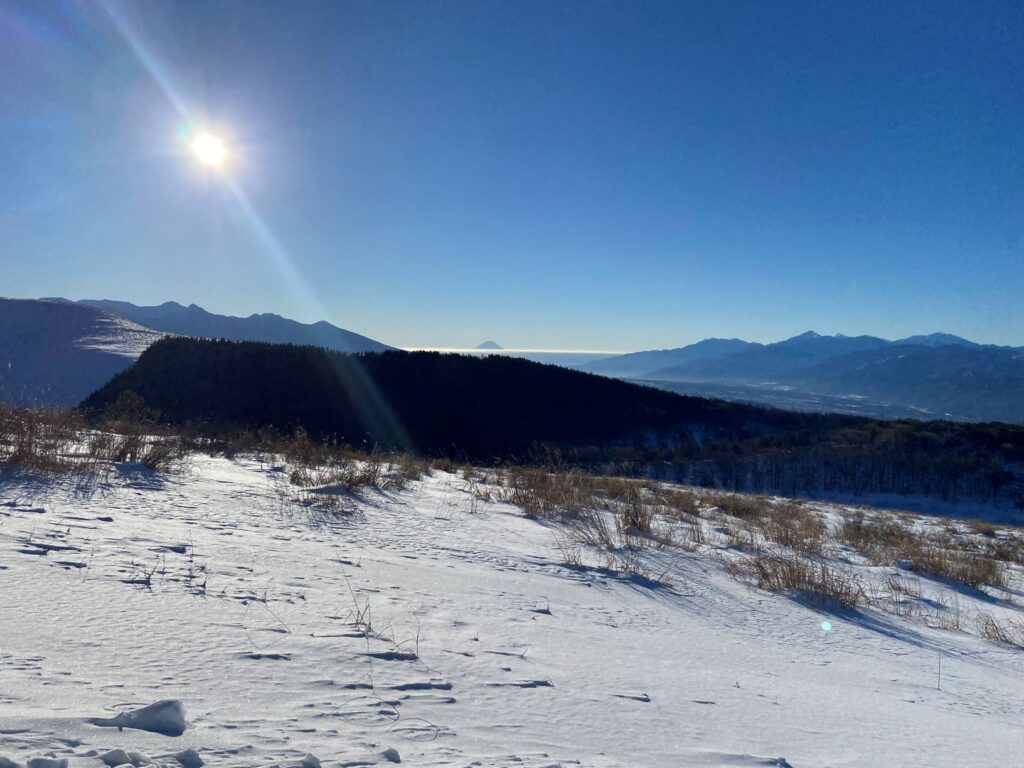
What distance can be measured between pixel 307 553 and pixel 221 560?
52 cm

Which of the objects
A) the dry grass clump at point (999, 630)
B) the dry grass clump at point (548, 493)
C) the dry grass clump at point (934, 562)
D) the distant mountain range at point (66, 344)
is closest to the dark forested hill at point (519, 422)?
the distant mountain range at point (66, 344)

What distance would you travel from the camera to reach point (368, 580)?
9.87 feet

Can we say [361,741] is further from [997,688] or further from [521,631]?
[997,688]

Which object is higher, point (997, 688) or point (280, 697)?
point (280, 697)

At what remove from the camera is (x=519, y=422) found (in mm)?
50938

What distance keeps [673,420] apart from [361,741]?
204 ft

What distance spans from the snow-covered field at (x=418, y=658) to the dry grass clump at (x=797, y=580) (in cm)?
16

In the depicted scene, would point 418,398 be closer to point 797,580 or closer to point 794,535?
point 794,535

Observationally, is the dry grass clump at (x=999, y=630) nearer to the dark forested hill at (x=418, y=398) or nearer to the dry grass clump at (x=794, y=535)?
the dry grass clump at (x=794, y=535)

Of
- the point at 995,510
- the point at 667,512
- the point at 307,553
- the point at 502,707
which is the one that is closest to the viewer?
the point at 502,707

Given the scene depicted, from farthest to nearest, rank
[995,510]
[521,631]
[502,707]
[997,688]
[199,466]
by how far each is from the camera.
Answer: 1. [995,510]
2. [199,466]
3. [997,688]
4. [521,631]
5. [502,707]

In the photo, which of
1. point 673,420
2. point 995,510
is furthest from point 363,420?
point 995,510

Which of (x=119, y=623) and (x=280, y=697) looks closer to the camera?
(x=280, y=697)

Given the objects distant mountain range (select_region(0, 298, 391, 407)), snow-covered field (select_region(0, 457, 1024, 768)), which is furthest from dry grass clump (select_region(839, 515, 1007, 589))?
distant mountain range (select_region(0, 298, 391, 407))
